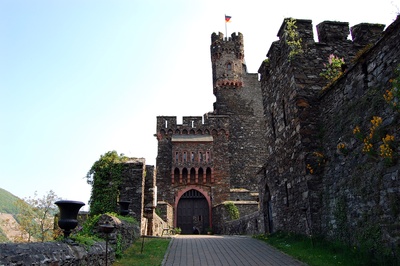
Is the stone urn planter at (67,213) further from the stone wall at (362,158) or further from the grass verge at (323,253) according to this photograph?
the stone wall at (362,158)

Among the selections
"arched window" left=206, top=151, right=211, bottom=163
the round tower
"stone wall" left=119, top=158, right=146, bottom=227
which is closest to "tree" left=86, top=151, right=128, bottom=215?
"stone wall" left=119, top=158, right=146, bottom=227

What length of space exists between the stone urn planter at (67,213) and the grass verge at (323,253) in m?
5.28

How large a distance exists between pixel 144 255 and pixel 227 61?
3080 cm

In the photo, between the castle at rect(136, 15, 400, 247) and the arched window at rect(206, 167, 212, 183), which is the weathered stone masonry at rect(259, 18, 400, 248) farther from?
the arched window at rect(206, 167, 212, 183)

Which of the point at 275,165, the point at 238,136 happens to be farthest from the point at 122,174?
the point at 238,136

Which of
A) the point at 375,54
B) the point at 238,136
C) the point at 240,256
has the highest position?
the point at 238,136

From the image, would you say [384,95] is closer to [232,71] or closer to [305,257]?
[305,257]

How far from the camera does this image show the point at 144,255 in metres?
9.61

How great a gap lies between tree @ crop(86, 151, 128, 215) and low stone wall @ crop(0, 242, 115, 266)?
23.5 ft

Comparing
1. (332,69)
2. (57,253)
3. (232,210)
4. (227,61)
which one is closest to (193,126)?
(232,210)

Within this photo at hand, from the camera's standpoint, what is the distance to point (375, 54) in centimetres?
746

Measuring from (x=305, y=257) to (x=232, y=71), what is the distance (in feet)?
101

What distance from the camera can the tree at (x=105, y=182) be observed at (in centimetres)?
1435

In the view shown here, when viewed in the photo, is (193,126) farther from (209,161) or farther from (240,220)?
(240,220)
